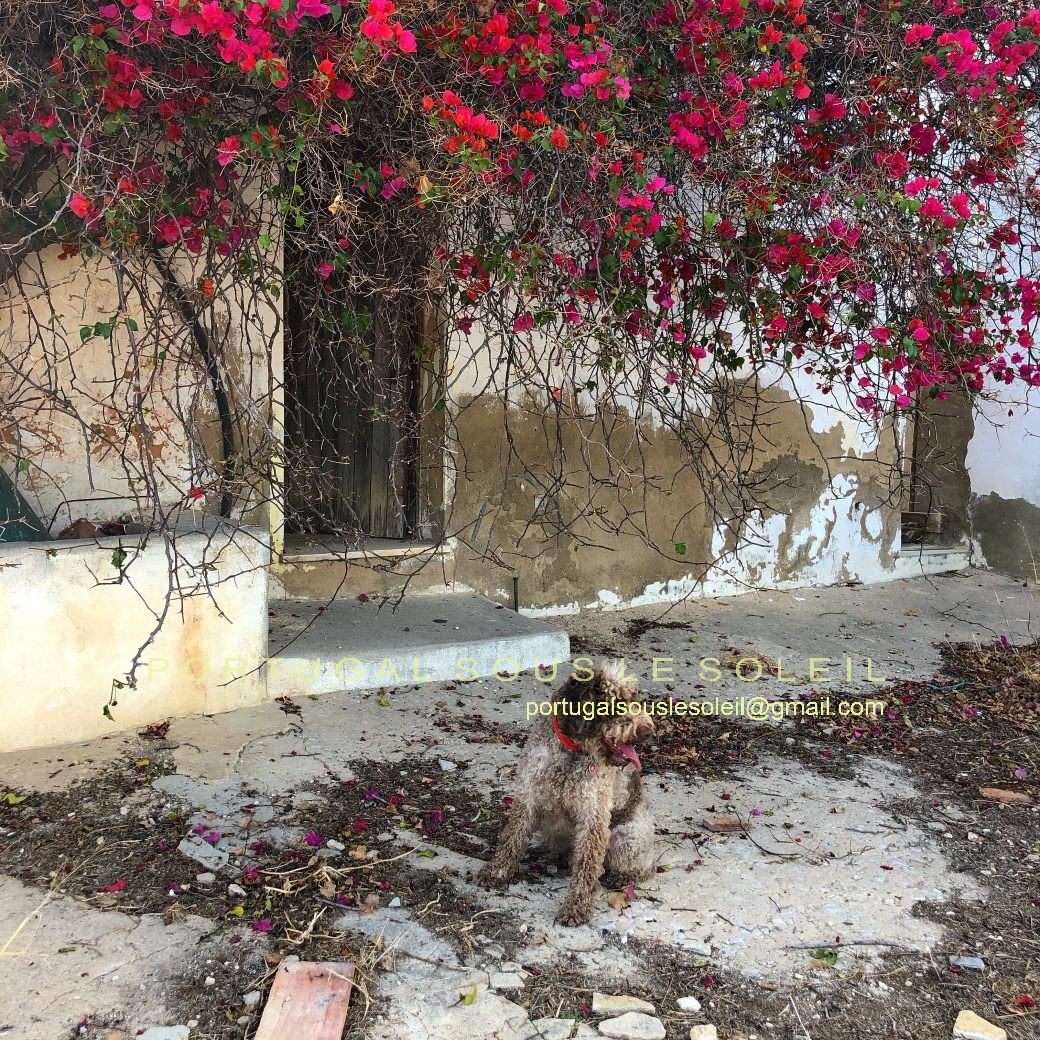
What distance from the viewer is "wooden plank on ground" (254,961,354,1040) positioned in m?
2.19

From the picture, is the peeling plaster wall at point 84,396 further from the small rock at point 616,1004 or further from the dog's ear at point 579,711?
the small rock at point 616,1004

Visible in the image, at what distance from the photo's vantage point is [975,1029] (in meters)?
2.35

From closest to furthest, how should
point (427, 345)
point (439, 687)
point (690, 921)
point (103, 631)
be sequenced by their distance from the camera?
point (690, 921)
point (103, 631)
point (439, 687)
point (427, 345)

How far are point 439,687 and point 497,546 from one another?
1.37 meters

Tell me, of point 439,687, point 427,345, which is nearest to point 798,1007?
point 439,687

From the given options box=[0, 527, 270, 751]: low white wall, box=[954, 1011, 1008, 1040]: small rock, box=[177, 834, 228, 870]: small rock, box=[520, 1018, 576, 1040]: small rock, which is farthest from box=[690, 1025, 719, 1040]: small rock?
box=[0, 527, 270, 751]: low white wall

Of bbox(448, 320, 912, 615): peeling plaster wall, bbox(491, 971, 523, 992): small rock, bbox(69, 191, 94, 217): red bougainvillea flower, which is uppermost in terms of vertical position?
bbox(69, 191, 94, 217): red bougainvillea flower

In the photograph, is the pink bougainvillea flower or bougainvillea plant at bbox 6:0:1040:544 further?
bougainvillea plant at bbox 6:0:1040:544

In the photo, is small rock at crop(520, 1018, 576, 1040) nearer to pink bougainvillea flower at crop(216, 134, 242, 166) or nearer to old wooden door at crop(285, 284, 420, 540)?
pink bougainvillea flower at crop(216, 134, 242, 166)

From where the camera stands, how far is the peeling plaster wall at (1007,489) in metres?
8.13

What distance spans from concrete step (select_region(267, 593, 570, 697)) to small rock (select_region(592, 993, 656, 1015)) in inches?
93.8

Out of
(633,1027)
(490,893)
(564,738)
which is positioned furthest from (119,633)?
(633,1027)

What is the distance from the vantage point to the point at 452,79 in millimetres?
3578

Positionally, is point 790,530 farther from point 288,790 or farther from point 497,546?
point 288,790
